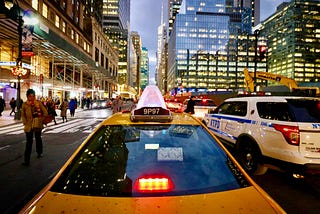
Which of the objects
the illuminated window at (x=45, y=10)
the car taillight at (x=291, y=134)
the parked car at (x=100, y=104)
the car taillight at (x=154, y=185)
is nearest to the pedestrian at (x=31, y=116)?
the car taillight at (x=154, y=185)

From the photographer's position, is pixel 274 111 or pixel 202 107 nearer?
pixel 274 111

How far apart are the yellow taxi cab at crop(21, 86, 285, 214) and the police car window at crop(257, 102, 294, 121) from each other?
3.06 metres

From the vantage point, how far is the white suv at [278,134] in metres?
5.13

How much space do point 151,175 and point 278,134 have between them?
381cm

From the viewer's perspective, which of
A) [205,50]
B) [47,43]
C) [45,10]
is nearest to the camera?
[47,43]

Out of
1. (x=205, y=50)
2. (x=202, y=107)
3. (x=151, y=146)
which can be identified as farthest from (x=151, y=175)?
(x=205, y=50)

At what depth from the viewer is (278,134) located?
553 centimetres

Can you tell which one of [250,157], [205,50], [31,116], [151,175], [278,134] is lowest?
[250,157]

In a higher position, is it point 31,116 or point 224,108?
point 224,108

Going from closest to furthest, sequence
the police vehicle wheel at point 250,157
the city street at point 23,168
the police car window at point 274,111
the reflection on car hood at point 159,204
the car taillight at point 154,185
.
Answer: the reflection on car hood at point 159,204 → the car taillight at point 154,185 → the city street at point 23,168 → the police car window at point 274,111 → the police vehicle wheel at point 250,157

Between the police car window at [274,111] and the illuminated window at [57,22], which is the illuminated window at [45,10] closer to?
the illuminated window at [57,22]

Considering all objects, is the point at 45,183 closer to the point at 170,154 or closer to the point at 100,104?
the point at 170,154

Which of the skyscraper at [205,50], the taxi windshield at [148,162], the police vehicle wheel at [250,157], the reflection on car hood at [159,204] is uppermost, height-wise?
the skyscraper at [205,50]

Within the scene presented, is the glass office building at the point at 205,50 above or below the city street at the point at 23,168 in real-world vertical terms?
above
